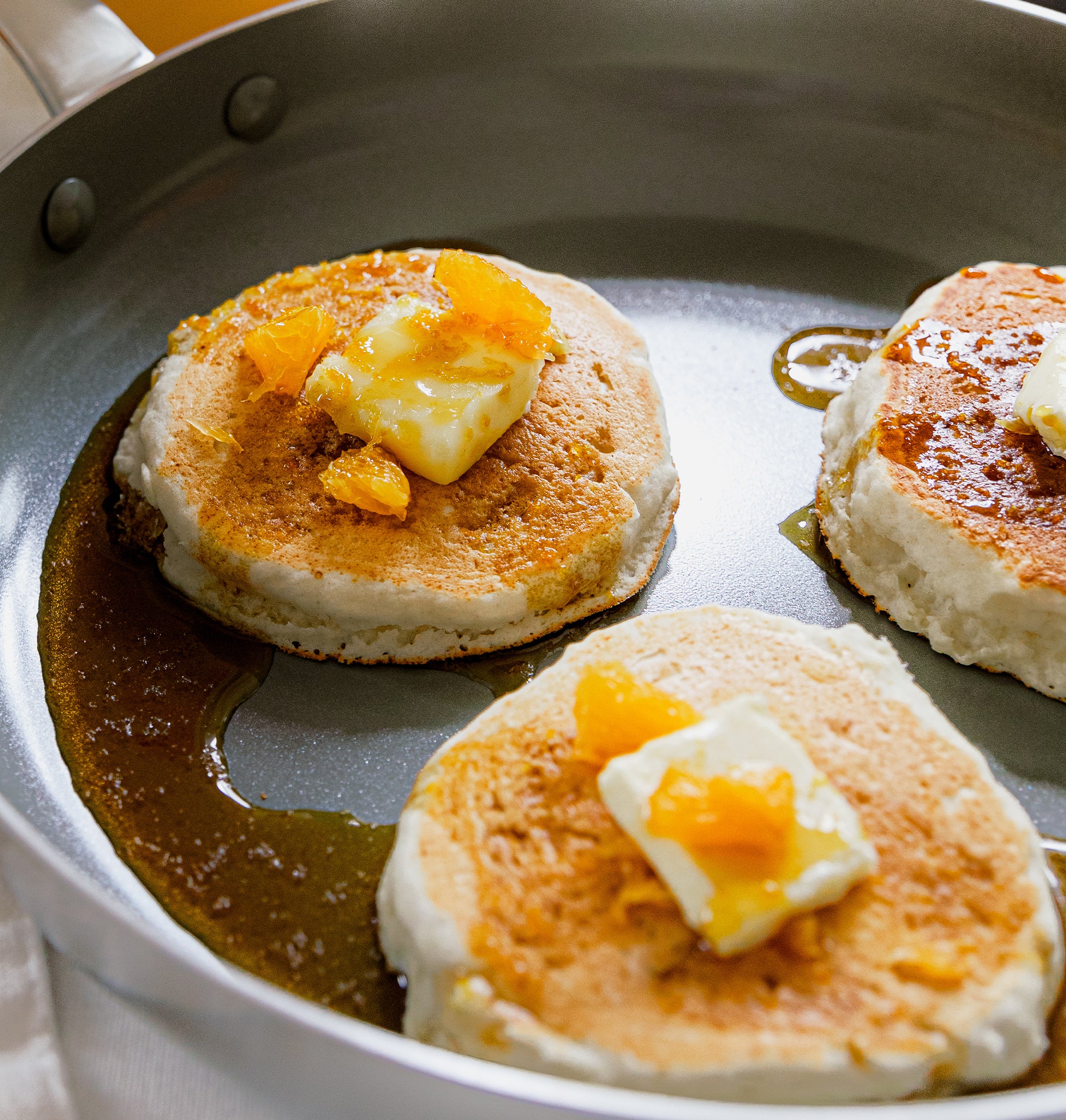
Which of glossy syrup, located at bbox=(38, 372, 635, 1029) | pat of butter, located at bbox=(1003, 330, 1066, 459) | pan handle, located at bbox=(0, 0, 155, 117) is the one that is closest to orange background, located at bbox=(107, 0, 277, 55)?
pan handle, located at bbox=(0, 0, 155, 117)

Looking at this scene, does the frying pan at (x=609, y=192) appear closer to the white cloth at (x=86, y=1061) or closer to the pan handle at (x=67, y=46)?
the pan handle at (x=67, y=46)

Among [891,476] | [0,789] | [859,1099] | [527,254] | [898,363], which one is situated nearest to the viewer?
[859,1099]

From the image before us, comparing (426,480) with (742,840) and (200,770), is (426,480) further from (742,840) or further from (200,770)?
(742,840)

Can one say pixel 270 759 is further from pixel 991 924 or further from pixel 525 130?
pixel 525 130

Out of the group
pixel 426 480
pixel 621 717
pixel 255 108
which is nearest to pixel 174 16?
pixel 255 108

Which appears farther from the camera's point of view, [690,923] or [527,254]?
[527,254]

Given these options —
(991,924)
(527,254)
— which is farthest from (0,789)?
(527,254)

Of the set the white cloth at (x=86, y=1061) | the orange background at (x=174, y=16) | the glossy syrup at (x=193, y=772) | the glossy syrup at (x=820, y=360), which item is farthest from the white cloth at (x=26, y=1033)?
the orange background at (x=174, y=16)

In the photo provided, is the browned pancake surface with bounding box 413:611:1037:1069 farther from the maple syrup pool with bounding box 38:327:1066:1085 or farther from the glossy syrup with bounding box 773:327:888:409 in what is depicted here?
the glossy syrup with bounding box 773:327:888:409

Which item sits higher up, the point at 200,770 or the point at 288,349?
the point at 288,349
